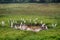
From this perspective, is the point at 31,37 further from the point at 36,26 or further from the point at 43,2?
the point at 43,2

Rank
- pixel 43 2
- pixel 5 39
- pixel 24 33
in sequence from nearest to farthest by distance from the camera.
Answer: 1. pixel 5 39
2. pixel 24 33
3. pixel 43 2

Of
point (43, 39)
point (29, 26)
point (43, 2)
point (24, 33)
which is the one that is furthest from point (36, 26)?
point (43, 2)

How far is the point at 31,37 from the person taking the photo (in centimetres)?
1382

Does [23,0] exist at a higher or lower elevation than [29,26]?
lower

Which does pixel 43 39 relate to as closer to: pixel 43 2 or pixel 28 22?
pixel 28 22

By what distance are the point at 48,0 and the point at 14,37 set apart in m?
31.5

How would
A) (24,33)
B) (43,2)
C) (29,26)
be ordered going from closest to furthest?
(24,33) < (29,26) < (43,2)

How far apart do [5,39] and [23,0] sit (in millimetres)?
32020

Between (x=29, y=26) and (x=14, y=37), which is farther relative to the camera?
(x=29, y=26)

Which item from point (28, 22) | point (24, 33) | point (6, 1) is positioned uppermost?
point (24, 33)

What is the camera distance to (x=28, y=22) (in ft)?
69.7

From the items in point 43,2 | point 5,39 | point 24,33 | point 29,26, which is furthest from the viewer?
point 43,2

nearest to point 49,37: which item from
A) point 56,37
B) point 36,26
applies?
point 56,37

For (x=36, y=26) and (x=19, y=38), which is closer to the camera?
(x=19, y=38)
